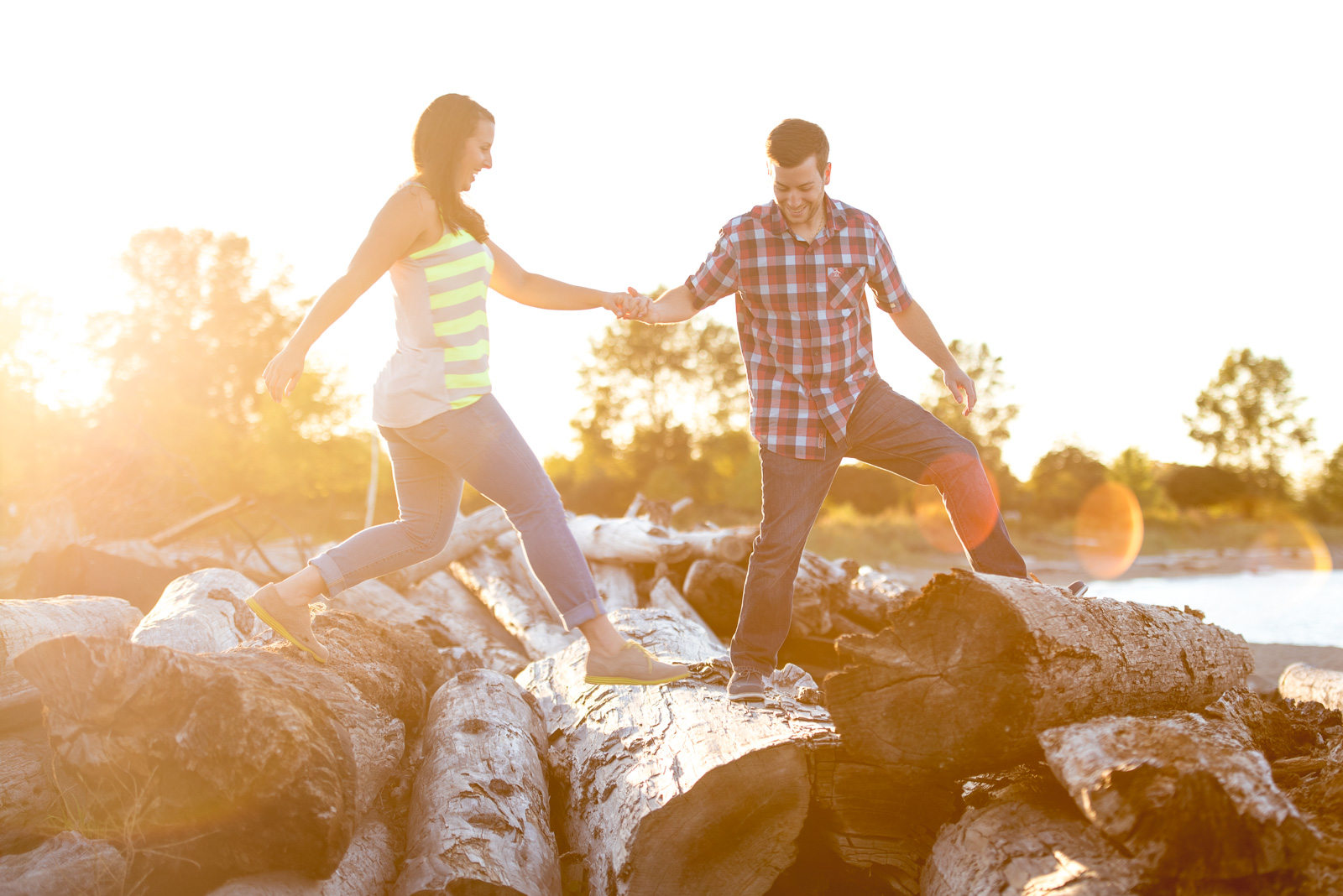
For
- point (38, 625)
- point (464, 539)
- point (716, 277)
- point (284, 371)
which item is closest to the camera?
point (284, 371)

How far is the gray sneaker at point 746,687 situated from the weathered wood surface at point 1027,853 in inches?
35.7

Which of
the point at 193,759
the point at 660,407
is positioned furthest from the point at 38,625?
the point at 660,407

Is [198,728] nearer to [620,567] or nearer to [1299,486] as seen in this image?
[620,567]

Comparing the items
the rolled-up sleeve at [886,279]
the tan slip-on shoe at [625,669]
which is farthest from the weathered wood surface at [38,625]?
the rolled-up sleeve at [886,279]

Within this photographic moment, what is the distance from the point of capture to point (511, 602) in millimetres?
8000

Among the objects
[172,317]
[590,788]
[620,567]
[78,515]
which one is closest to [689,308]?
[590,788]

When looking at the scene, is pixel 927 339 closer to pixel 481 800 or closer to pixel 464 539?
pixel 481 800

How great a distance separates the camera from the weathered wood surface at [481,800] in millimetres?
2781

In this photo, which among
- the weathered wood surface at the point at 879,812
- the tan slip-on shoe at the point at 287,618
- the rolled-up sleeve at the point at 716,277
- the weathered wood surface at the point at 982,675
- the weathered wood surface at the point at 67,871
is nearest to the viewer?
the weathered wood surface at the point at 67,871

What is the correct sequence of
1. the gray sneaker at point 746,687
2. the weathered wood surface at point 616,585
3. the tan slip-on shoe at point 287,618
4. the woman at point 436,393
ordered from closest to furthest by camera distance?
the woman at point 436,393 → the tan slip-on shoe at point 287,618 → the gray sneaker at point 746,687 → the weathered wood surface at point 616,585

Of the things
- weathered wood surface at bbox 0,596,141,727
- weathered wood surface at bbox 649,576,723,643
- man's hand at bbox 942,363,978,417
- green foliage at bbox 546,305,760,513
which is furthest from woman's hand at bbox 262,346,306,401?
green foliage at bbox 546,305,760,513

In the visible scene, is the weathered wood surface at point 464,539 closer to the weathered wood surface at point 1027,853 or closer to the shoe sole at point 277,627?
the shoe sole at point 277,627

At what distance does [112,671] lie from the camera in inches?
102

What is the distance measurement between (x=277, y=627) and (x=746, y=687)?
1.88 meters
